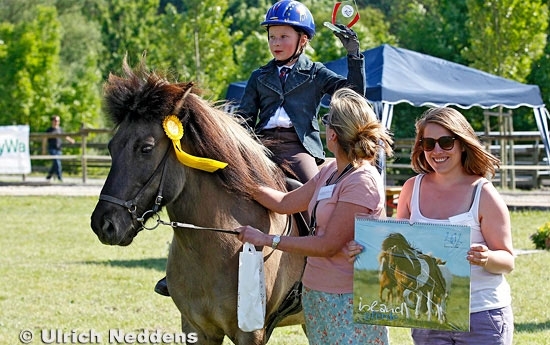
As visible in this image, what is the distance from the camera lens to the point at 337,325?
4.01 m

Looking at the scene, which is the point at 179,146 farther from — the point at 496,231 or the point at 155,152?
the point at 496,231

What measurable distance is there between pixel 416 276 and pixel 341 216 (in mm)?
450

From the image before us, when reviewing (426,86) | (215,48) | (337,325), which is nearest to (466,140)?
(337,325)

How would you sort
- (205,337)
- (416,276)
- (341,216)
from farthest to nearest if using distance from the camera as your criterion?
(205,337) < (341,216) < (416,276)

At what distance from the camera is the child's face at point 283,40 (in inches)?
212

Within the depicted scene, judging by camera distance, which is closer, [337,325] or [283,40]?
[337,325]

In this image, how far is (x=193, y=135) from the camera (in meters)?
4.70

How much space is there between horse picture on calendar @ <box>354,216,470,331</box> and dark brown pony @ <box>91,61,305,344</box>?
1.04 meters

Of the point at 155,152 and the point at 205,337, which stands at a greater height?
the point at 155,152

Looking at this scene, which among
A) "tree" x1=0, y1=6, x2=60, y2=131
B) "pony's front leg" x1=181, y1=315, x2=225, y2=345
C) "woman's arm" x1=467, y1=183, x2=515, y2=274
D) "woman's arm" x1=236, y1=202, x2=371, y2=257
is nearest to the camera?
"woman's arm" x1=467, y1=183, x2=515, y2=274

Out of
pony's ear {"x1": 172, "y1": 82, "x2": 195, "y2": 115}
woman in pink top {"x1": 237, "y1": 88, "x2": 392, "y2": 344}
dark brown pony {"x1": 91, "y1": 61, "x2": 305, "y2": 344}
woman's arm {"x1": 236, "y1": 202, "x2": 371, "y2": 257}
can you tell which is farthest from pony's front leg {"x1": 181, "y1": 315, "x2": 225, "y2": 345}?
pony's ear {"x1": 172, "y1": 82, "x2": 195, "y2": 115}

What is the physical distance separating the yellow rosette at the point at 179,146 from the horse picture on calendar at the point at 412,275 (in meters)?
1.18

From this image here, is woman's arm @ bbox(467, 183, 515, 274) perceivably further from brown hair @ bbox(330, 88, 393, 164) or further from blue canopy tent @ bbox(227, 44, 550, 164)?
blue canopy tent @ bbox(227, 44, 550, 164)

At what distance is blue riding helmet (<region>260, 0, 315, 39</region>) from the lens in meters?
5.30
